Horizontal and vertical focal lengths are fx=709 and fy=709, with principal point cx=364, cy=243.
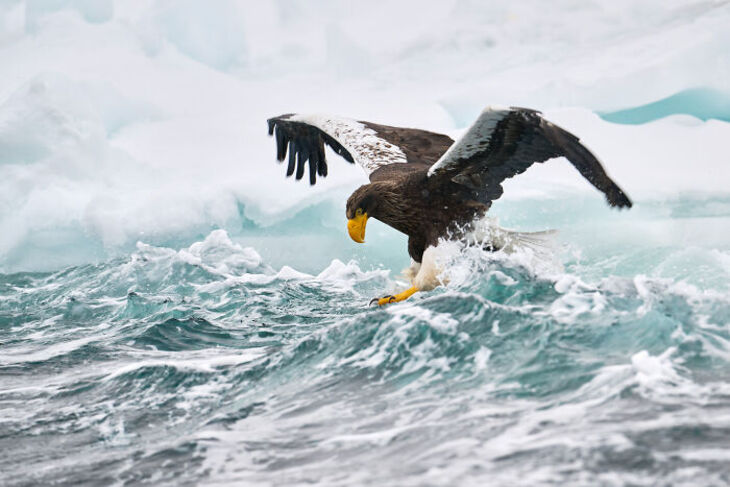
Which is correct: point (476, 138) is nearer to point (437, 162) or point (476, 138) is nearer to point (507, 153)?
point (507, 153)

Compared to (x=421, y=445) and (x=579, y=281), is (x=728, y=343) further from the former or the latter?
(x=421, y=445)

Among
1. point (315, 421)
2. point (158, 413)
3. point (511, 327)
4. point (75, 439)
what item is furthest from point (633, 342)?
point (75, 439)

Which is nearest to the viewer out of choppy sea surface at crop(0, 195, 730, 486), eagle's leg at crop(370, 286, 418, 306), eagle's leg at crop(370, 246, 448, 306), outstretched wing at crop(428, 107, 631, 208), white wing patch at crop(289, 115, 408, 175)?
choppy sea surface at crop(0, 195, 730, 486)

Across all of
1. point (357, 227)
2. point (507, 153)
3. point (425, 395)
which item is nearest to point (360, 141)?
point (357, 227)

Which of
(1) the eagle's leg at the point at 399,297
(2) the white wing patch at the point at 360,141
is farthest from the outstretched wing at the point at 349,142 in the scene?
(1) the eagle's leg at the point at 399,297

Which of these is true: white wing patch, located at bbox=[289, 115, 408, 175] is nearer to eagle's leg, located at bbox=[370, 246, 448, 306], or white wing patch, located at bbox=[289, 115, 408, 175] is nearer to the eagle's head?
the eagle's head

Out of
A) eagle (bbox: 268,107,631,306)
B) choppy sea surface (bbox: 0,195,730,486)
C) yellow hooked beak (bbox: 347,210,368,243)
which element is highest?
eagle (bbox: 268,107,631,306)

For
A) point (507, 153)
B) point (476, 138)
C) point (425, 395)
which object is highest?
point (476, 138)

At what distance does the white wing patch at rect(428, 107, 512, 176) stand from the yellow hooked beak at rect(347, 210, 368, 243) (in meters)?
1.17

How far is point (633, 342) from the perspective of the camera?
499 cm

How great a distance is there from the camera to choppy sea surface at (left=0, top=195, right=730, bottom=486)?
3363 mm

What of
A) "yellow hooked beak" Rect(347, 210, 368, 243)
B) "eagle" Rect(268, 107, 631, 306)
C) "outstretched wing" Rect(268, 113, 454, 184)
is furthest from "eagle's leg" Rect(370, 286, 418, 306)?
"outstretched wing" Rect(268, 113, 454, 184)

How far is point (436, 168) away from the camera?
295 inches

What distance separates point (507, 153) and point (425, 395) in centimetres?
331
